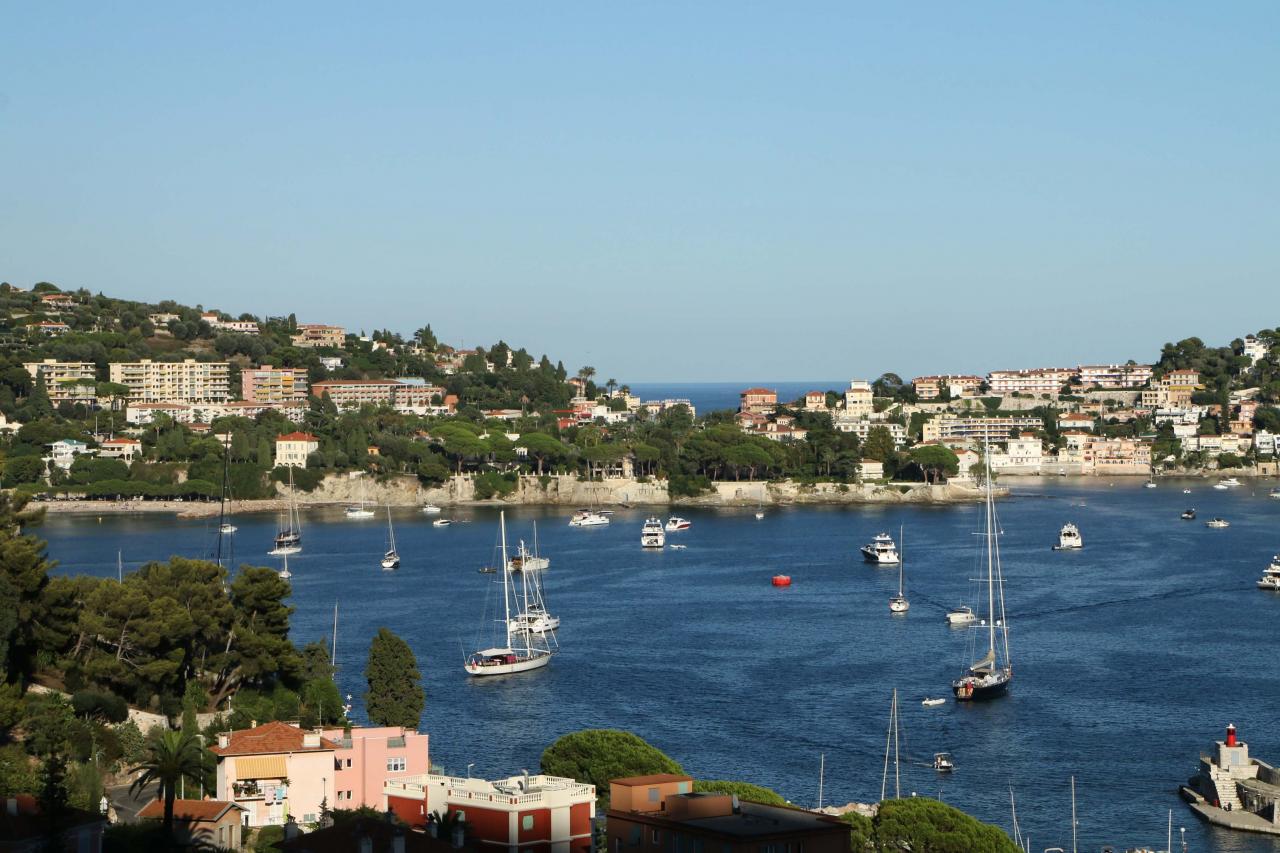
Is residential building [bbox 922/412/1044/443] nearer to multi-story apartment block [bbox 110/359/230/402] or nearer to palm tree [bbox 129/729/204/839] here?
multi-story apartment block [bbox 110/359/230/402]

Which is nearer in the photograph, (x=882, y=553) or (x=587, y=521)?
(x=882, y=553)

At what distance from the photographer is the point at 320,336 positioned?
99875mm

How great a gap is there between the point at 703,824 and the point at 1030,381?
4163 inches

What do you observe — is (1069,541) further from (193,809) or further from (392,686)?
(193,809)

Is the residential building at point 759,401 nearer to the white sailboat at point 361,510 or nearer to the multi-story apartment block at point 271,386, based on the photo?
the multi-story apartment block at point 271,386

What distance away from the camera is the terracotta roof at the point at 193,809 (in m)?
13.8

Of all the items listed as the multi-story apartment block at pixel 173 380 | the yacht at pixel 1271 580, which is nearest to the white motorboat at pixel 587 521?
A: the yacht at pixel 1271 580

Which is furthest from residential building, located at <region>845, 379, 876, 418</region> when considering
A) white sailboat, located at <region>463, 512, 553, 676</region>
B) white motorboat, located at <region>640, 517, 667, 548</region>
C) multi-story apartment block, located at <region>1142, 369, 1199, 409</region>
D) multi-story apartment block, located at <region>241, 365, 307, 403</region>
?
white sailboat, located at <region>463, 512, 553, 676</region>

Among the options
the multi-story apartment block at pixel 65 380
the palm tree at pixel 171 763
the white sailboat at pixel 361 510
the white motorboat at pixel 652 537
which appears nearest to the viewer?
the palm tree at pixel 171 763

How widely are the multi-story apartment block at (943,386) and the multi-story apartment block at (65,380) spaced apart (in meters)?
49.9

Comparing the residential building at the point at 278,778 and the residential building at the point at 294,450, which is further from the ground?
the residential building at the point at 294,450

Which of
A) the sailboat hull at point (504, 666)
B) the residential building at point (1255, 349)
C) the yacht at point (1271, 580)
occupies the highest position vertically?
the residential building at point (1255, 349)

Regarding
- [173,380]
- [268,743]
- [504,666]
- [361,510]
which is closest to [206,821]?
[268,743]

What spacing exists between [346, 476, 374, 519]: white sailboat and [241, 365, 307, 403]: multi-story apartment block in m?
17.7
